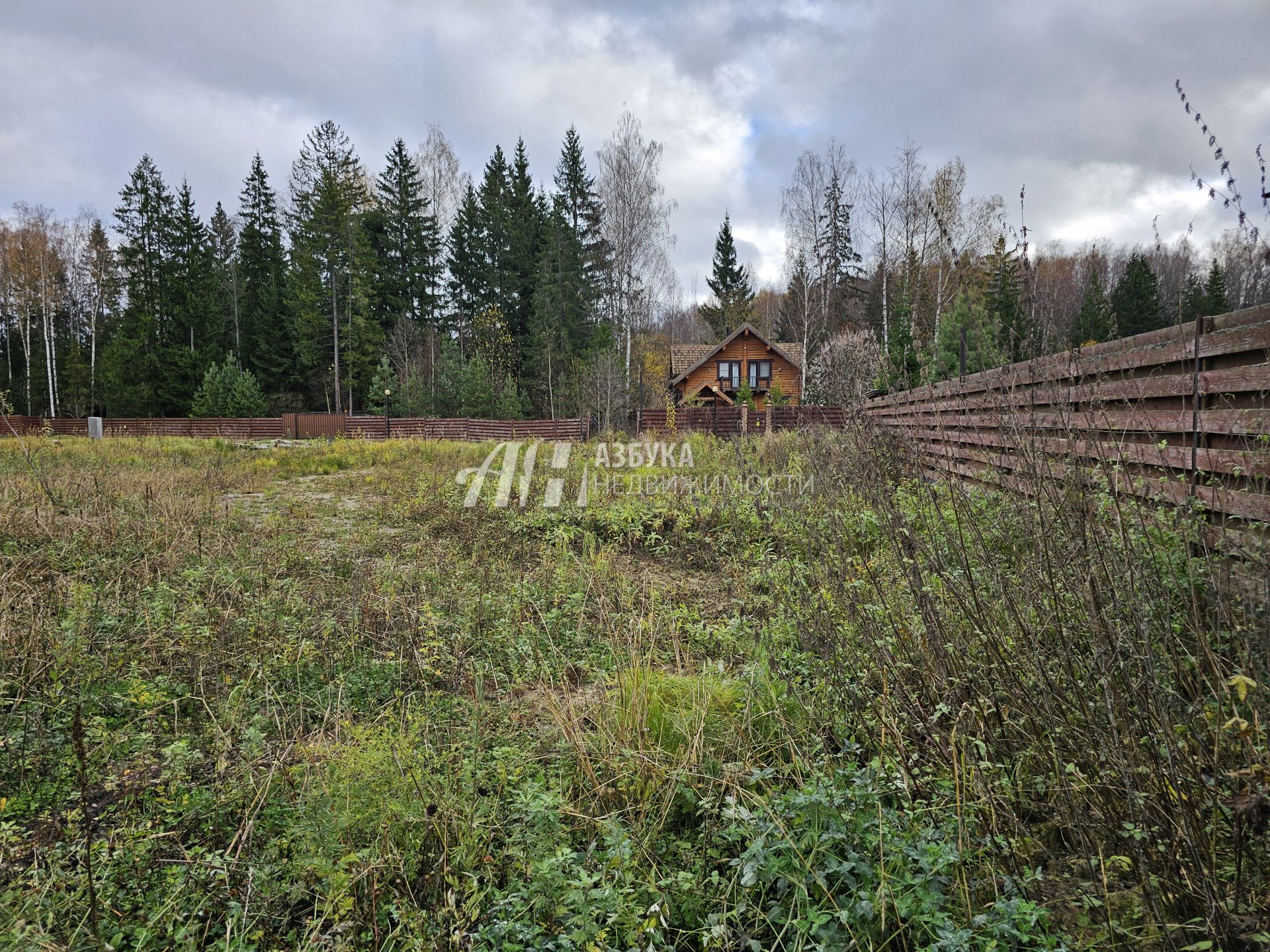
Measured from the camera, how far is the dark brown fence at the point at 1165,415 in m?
1.92

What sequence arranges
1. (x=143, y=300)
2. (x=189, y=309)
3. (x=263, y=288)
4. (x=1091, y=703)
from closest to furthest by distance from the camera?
(x=1091, y=703) → (x=143, y=300) → (x=189, y=309) → (x=263, y=288)

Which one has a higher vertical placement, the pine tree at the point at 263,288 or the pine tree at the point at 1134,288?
the pine tree at the point at 263,288

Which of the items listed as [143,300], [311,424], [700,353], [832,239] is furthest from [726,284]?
[143,300]

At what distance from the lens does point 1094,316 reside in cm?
336

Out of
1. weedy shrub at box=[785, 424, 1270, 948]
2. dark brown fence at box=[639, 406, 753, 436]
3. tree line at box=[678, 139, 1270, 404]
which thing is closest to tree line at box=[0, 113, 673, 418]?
dark brown fence at box=[639, 406, 753, 436]

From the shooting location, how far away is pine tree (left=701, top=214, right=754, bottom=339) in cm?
3834

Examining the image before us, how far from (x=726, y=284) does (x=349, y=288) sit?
23147 mm

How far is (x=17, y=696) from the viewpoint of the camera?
270 cm

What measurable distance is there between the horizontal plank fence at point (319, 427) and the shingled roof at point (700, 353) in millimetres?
9089

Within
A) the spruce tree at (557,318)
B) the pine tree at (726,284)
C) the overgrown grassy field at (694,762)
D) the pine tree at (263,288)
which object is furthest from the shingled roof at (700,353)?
the overgrown grassy field at (694,762)

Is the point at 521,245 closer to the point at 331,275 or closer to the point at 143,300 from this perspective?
the point at 331,275

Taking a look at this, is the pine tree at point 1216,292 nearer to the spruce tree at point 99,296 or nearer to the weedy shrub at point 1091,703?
the weedy shrub at point 1091,703

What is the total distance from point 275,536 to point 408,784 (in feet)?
16.0

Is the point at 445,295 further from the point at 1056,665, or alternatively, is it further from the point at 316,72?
the point at 1056,665
